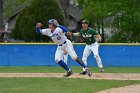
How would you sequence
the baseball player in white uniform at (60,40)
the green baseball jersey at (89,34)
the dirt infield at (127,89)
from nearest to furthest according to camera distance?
the dirt infield at (127,89), the baseball player in white uniform at (60,40), the green baseball jersey at (89,34)

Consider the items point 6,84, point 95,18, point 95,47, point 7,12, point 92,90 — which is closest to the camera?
point 92,90

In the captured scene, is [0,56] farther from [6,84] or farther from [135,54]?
[6,84]

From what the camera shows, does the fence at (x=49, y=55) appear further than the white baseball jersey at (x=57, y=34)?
Yes

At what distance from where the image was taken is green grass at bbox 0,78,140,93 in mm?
11234

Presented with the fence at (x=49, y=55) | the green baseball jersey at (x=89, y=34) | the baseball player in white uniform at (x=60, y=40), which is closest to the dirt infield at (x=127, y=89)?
the baseball player in white uniform at (x=60, y=40)

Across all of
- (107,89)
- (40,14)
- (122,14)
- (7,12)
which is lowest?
(7,12)

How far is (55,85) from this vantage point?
40.5 feet

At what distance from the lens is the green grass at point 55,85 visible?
11234mm

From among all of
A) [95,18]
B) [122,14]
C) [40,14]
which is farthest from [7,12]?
[40,14]

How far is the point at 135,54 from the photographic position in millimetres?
23141

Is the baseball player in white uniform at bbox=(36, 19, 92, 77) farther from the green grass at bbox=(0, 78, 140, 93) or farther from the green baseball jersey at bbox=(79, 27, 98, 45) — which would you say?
the green baseball jersey at bbox=(79, 27, 98, 45)

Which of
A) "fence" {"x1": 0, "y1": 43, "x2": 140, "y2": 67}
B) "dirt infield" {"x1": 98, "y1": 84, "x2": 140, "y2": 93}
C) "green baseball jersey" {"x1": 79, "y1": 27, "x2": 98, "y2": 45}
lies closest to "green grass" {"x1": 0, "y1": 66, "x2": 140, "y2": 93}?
"dirt infield" {"x1": 98, "y1": 84, "x2": 140, "y2": 93}

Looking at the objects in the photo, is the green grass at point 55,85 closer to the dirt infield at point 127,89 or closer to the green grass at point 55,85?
the green grass at point 55,85

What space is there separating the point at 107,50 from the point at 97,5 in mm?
17950
